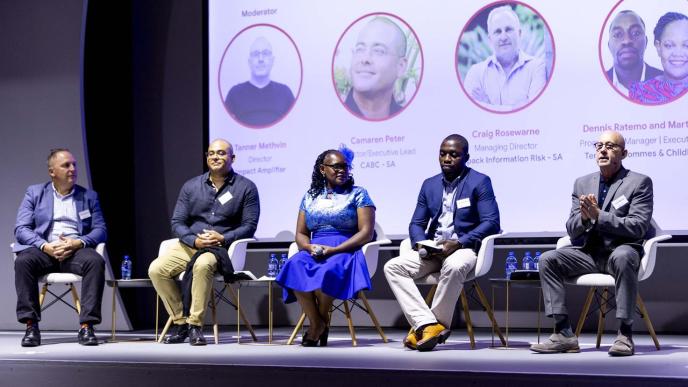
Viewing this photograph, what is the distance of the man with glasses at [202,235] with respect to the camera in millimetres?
5543

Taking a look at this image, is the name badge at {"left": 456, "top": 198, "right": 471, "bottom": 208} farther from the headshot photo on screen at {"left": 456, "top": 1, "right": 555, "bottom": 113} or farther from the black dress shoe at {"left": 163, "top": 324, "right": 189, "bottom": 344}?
the black dress shoe at {"left": 163, "top": 324, "right": 189, "bottom": 344}

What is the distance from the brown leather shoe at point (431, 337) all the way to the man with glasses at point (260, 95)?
2.42 metres

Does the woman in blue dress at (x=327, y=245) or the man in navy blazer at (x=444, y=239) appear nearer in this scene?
the man in navy blazer at (x=444, y=239)

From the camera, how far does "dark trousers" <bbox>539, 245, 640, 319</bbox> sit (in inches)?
186

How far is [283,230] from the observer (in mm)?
6797

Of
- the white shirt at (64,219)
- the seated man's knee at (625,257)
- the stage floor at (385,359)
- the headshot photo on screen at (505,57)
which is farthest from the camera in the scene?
the headshot photo on screen at (505,57)

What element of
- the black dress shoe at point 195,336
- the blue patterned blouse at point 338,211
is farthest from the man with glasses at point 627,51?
the black dress shoe at point 195,336

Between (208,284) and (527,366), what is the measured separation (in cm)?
220

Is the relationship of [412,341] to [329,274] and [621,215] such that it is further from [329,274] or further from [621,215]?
[621,215]

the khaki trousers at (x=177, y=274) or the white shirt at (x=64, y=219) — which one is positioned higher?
the white shirt at (x=64, y=219)

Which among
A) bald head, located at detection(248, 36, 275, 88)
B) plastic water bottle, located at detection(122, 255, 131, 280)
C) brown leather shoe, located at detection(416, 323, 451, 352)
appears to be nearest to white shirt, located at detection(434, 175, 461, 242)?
brown leather shoe, located at detection(416, 323, 451, 352)

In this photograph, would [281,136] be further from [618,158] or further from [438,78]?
[618,158]

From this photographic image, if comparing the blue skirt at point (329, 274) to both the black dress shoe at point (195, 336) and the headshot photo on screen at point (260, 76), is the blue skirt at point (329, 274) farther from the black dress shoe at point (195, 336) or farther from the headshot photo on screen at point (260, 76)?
the headshot photo on screen at point (260, 76)

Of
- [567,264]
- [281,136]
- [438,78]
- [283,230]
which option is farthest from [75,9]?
[567,264]
